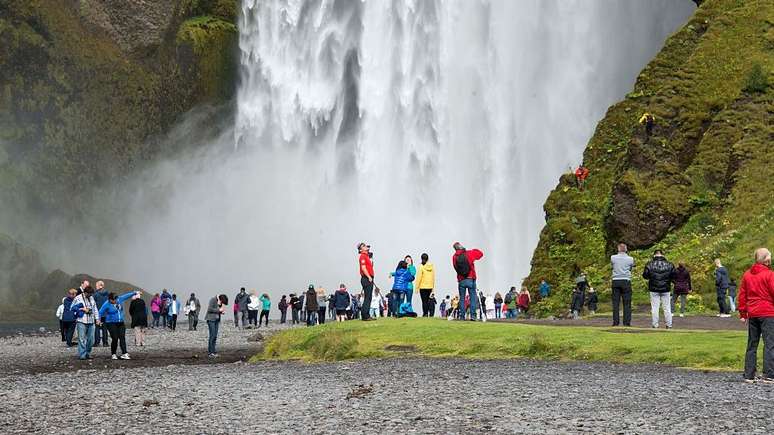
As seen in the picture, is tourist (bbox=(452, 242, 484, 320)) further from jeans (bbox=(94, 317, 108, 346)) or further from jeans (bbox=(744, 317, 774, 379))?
jeans (bbox=(94, 317, 108, 346))

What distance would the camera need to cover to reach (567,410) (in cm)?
1161

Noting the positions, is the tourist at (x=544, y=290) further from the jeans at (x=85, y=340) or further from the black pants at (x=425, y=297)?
the jeans at (x=85, y=340)

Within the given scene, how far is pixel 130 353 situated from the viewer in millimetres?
27844

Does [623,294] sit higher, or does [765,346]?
[623,294]

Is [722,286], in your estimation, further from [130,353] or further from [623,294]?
[130,353]

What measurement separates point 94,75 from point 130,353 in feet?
208

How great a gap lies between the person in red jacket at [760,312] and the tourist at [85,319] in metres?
16.8

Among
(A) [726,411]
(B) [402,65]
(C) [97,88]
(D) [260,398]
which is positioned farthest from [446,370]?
(C) [97,88]

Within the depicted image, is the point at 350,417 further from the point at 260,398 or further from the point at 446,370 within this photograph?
the point at 446,370

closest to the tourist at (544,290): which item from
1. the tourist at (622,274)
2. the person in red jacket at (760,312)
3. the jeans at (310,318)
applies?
the jeans at (310,318)

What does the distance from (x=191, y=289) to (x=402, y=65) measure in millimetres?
28942

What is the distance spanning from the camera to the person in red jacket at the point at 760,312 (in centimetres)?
1416

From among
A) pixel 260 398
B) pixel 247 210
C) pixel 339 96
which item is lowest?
pixel 260 398

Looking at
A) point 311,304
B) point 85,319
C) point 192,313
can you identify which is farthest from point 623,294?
point 192,313
